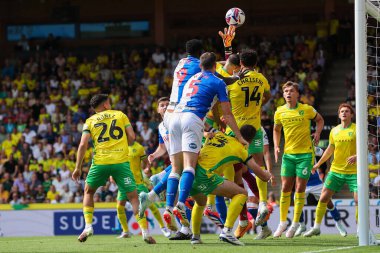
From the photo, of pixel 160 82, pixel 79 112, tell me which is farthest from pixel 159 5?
pixel 79 112

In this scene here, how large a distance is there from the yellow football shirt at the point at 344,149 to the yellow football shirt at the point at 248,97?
6.83ft

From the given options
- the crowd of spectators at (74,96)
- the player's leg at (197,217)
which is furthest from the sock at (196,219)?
the crowd of spectators at (74,96)

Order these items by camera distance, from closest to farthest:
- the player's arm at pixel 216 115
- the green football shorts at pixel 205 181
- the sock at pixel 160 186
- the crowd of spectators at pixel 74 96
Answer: the green football shorts at pixel 205 181, the sock at pixel 160 186, the player's arm at pixel 216 115, the crowd of spectators at pixel 74 96

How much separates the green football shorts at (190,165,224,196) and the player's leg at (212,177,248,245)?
0.20 feet

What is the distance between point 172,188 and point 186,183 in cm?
57

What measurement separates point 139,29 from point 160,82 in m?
4.75

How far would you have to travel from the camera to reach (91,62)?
3478 cm

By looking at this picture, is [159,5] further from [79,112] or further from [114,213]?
[114,213]

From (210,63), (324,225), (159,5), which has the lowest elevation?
(324,225)

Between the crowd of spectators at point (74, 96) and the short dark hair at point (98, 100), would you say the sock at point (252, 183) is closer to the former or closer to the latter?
the short dark hair at point (98, 100)

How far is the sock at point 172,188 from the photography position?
12617 mm

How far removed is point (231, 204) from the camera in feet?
40.4

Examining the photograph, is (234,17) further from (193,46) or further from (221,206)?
(221,206)

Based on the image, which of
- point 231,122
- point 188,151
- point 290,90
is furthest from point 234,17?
point 188,151
